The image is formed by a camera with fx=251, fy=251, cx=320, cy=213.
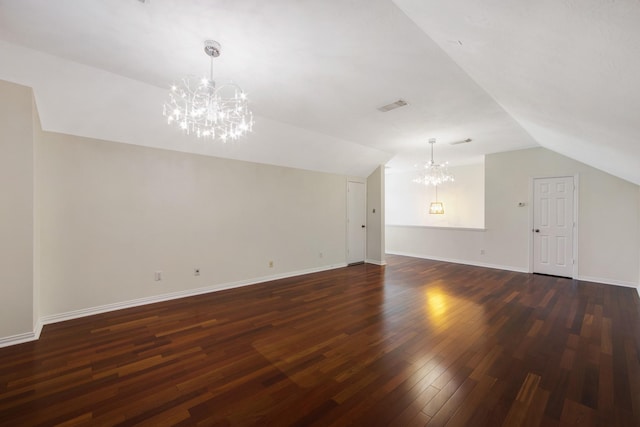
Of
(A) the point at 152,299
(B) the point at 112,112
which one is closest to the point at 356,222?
(A) the point at 152,299

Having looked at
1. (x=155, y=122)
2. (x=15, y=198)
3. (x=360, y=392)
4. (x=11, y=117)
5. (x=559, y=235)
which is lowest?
(x=360, y=392)

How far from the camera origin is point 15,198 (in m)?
2.53

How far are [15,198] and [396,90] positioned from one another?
417 centimetres

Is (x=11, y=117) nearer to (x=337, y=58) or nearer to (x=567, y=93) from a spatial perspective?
(x=337, y=58)

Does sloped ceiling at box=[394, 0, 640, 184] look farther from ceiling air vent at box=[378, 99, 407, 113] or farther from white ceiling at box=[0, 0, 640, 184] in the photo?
ceiling air vent at box=[378, 99, 407, 113]

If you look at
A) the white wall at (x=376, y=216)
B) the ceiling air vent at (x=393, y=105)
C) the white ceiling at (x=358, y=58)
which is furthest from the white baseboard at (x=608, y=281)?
the ceiling air vent at (x=393, y=105)

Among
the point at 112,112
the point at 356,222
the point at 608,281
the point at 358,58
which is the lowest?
the point at 608,281

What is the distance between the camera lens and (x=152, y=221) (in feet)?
12.3

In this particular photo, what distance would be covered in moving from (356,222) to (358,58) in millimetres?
4737

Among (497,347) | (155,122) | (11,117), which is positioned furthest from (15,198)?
(497,347)

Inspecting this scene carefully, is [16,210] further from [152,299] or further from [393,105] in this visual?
[393,105]

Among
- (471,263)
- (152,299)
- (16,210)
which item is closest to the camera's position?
(16,210)

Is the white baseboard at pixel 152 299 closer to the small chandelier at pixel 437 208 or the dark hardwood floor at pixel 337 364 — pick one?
the dark hardwood floor at pixel 337 364

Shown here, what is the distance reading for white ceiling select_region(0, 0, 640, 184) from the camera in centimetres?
139
